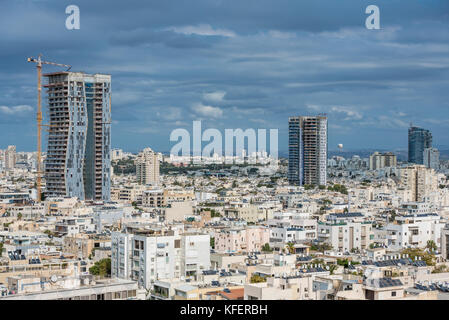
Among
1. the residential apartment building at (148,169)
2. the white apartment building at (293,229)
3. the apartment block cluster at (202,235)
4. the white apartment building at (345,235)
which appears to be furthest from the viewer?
the residential apartment building at (148,169)

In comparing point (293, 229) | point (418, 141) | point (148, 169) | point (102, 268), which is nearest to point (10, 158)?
point (148, 169)

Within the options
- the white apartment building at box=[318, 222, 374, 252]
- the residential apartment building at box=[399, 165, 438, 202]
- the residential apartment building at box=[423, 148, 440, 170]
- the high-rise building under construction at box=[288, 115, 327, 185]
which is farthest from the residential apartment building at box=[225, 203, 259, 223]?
the residential apartment building at box=[423, 148, 440, 170]

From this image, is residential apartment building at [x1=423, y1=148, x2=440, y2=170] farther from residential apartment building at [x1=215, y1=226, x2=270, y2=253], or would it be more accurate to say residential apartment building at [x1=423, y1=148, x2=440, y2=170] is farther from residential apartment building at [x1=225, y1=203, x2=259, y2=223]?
residential apartment building at [x1=215, y1=226, x2=270, y2=253]

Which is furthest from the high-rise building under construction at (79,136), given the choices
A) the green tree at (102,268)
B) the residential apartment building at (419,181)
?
the residential apartment building at (419,181)

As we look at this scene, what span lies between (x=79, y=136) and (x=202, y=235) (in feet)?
41.3

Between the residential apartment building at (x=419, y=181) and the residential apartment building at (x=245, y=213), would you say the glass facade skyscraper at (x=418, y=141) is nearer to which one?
the residential apartment building at (x=419, y=181)

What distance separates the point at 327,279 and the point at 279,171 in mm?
33526

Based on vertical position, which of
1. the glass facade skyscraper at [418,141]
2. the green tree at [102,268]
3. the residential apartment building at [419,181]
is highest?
the glass facade skyscraper at [418,141]

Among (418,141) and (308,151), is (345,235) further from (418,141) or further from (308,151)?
(418,141)

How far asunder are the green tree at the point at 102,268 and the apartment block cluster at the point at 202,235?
0.05 feet

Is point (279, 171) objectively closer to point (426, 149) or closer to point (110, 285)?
point (426, 149)

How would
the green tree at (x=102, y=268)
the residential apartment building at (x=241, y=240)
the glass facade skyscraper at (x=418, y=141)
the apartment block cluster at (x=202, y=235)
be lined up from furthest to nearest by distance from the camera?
the glass facade skyscraper at (x=418, y=141) → the residential apartment building at (x=241, y=240) → the green tree at (x=102, y=268) → the apartment block cluster at (x=202, y=235)

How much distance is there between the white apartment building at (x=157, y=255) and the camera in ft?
29.1
